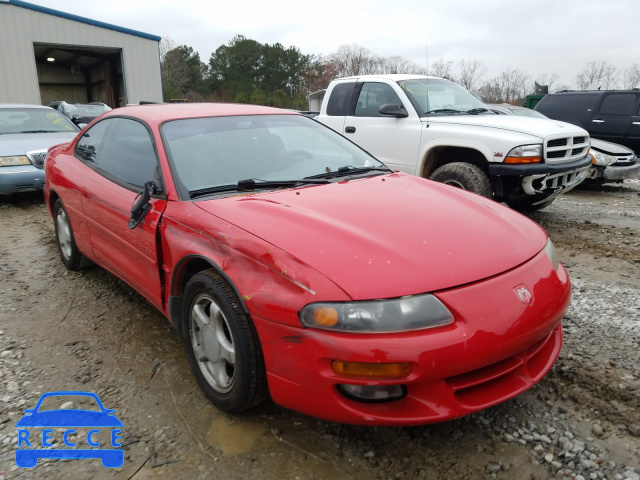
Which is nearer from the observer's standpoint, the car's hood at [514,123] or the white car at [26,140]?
the car's hood at [514,123]

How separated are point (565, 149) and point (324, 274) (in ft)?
14.5

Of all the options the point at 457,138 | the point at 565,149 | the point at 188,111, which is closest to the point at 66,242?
the point at 188,111

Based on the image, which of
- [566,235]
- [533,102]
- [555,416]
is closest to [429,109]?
[566,235]

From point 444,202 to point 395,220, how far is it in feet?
1.54

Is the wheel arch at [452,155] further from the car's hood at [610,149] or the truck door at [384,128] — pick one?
the car's hood at [610,149]

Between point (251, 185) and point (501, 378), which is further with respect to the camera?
point (251, 185)

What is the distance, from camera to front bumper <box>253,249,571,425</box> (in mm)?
1793

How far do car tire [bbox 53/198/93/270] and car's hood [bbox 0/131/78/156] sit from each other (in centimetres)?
321

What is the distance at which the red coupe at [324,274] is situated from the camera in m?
1.83

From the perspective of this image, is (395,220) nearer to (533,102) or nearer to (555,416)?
(555,416)

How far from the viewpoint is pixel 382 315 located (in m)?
1.82

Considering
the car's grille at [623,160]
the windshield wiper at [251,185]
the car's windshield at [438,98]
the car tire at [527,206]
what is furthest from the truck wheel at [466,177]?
the car's grille at [623,160]

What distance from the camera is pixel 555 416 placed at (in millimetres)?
2283

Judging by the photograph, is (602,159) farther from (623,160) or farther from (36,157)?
(36,157)
